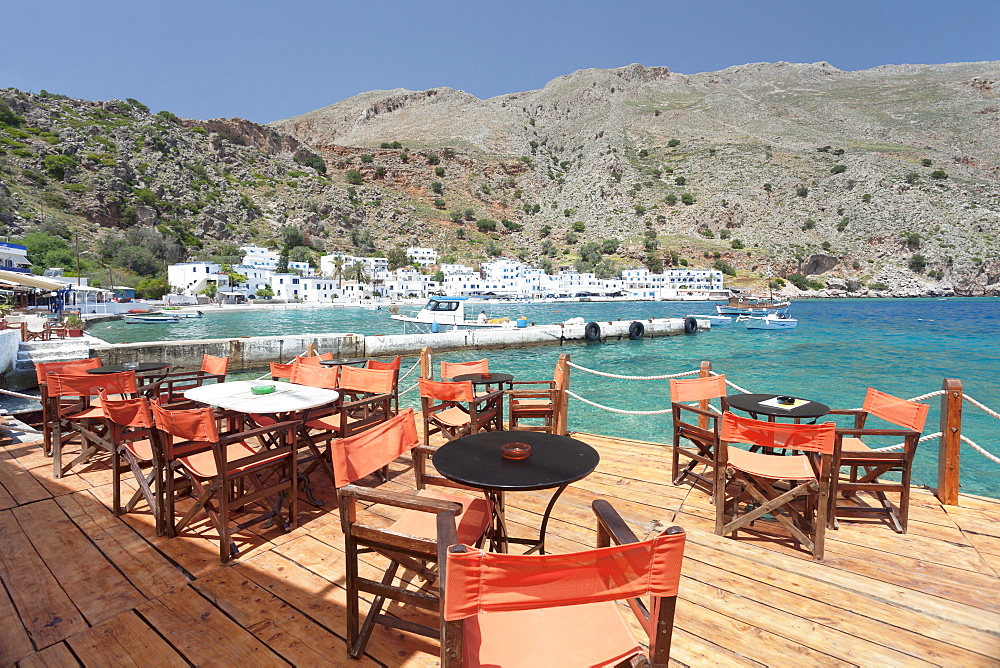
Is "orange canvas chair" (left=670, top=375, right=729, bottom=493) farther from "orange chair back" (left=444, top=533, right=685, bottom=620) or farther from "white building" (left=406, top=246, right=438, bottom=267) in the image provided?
"white building" (left=406, top=246, right=438, bottom=267)

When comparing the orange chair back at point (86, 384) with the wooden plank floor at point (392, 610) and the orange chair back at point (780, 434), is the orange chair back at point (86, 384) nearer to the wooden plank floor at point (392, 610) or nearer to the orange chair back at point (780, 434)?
the wooden plank floor at point (392, 610)

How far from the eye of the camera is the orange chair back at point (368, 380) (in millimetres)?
4891

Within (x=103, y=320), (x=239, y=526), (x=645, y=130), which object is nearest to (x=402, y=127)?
(x=645, y=130)

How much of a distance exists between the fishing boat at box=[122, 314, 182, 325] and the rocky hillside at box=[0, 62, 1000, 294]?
114 feet

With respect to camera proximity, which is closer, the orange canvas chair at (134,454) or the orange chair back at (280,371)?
the orange canvas chair at (134,454)

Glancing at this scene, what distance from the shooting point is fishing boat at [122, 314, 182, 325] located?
34219mm

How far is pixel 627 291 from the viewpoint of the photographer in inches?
3474

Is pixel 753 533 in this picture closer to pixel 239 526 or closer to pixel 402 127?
pixel 239 526

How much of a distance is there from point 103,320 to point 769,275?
95.4 metres

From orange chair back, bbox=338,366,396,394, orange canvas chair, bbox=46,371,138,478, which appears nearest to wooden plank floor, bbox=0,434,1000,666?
orange canvas chair, bbox=46,371,138,478

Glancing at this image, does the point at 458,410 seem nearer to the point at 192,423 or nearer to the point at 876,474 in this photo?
the point at 192,423

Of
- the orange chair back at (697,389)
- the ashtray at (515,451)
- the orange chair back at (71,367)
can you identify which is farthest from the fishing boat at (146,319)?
the ashtray at (515,451)

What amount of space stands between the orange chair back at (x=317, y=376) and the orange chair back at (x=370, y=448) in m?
2.53

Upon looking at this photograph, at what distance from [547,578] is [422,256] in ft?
315
